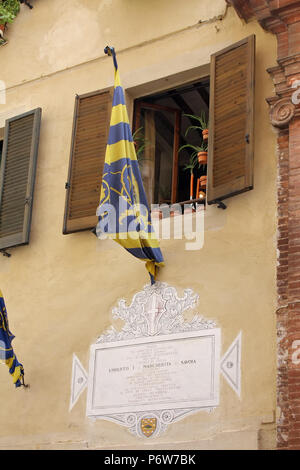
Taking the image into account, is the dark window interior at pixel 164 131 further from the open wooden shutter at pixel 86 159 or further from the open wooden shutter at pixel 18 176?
the open wooden shutter at pixel 18 176

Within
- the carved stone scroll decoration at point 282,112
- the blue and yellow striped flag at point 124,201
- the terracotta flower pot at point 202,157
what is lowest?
the blue and yellow striped flag at point 124,201

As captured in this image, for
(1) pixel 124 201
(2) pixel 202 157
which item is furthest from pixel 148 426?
(2) pixel 202 157

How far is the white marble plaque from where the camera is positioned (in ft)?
26.6

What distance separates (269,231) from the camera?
831 centimetres

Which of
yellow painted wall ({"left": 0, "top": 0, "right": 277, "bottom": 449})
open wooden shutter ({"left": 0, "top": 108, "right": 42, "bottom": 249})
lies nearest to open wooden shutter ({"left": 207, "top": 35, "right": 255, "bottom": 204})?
yellow painted wall ({"left": 0, "top": 0, "right": 277, "bottom": 449})

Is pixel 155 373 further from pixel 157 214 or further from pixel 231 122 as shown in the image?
pixel 231 122

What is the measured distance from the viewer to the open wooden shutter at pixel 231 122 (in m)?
8.57

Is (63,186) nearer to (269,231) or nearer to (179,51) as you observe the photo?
(179,51)

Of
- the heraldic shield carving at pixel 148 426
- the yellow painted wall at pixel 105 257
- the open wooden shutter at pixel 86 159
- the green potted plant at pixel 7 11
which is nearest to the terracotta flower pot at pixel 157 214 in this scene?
the yellow painted wall at pixel 105 257

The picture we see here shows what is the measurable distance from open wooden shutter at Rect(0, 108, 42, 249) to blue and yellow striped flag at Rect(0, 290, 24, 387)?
3.63ft

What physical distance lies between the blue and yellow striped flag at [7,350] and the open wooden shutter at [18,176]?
1106mm

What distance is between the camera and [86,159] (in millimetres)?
9766

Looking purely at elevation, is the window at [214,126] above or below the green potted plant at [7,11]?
below

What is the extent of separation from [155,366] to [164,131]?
2999mm
